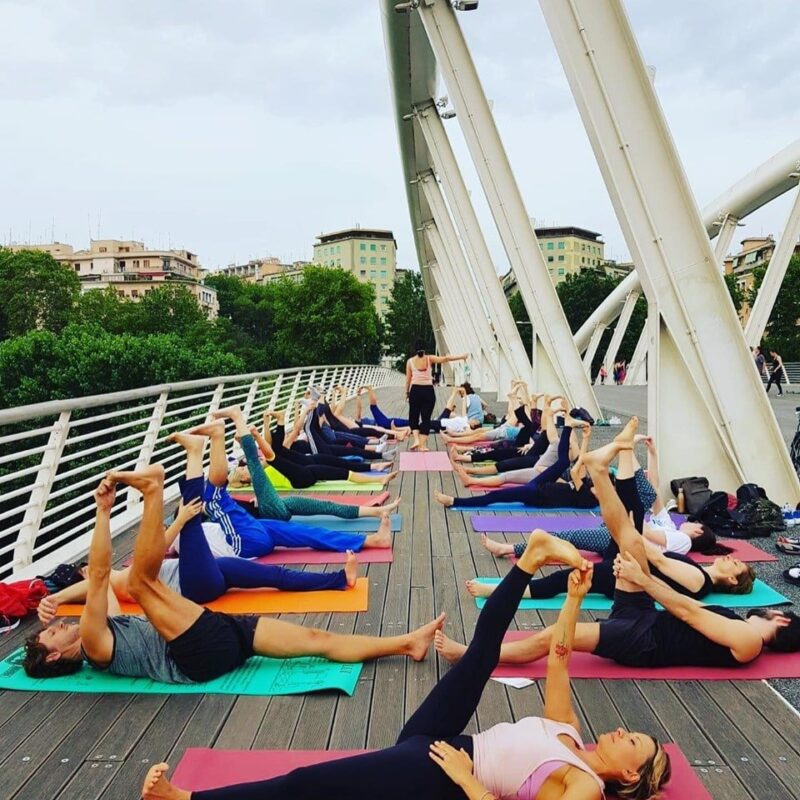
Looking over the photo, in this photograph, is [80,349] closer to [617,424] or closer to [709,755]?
[617,424]

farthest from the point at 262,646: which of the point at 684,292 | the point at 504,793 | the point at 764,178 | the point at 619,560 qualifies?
the point at 764,178

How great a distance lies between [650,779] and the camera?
7.10 ft

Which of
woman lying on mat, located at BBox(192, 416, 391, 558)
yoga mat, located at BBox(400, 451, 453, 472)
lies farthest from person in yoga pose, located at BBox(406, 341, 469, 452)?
woman lying on mat, located at BBox(192, 416, 391, 558)

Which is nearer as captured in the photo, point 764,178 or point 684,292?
point 684,292

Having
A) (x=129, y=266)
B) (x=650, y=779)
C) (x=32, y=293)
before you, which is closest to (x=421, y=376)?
(x=650, y=779)

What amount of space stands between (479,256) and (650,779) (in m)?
16.2

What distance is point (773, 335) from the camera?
4156cm

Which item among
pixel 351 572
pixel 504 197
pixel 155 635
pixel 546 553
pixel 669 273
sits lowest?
pixel 351 572

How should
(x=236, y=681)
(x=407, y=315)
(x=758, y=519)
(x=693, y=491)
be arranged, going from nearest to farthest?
(x=236, y=681), (x=758, y=519), (x=693, y=491), (x=407, y=315)

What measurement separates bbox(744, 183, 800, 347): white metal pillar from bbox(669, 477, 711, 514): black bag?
27.7 ft

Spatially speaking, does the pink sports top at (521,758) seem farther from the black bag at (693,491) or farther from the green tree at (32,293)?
the green tree at (32,293)

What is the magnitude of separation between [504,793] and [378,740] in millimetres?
592

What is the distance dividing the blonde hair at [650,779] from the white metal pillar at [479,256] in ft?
44.7

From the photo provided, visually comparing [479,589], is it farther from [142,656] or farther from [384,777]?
[384,777]
